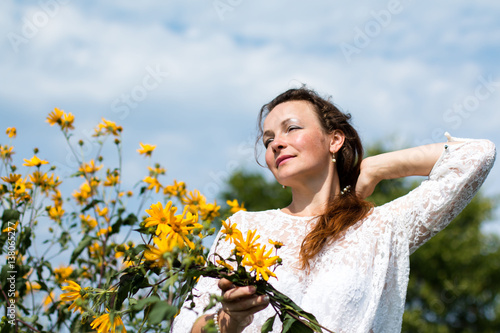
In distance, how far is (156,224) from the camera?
3.66 ft

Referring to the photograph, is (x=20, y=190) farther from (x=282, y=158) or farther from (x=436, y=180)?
(x=436, y=180)

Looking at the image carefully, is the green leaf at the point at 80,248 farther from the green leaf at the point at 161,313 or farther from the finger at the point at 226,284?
the green leaf at the point at 161,313

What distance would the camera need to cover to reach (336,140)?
2170mm

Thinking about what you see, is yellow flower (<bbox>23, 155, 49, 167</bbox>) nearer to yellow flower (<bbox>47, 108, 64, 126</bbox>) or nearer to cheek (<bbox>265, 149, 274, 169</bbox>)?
yellow flower (<bbox>47, 108, 64, 126</bbox>)

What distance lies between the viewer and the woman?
5.52 ft

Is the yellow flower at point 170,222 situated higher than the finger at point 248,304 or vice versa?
the yellow flower at point 170,222

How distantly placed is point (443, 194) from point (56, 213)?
6.33 feet

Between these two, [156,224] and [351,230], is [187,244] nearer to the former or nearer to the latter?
[156,224]

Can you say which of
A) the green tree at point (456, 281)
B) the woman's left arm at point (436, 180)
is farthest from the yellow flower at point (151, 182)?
the green tree at point (456, 281)

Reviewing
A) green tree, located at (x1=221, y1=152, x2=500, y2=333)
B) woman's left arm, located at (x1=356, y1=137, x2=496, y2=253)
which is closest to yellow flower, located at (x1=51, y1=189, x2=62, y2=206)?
woman's left arm, located at (x1=356, y1=137, x2=496, y2=253)

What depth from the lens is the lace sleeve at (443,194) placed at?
1.83 metres

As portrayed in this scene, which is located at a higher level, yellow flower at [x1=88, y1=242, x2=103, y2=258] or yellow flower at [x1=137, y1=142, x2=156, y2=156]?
yellow flower at [x1=137, y1=142, x2=156, y2=156]

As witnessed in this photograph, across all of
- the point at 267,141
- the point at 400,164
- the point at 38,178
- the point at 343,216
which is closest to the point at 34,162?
the point at 38,178

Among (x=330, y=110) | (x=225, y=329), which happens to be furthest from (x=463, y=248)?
(x=225, y=329)
